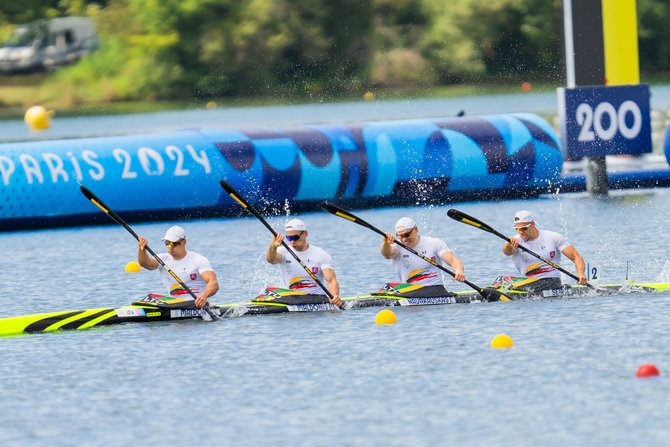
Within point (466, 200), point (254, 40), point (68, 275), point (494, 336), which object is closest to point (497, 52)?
point (254, 40)

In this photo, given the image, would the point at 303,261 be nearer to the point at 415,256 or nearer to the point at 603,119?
the point at 415,256

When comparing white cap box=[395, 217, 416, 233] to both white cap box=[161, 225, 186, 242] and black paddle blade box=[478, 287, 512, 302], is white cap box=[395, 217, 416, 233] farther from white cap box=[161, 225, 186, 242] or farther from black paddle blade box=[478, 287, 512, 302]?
white cap box=[161, 225, 186, 242]

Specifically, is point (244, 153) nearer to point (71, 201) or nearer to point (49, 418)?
point (71, 201)

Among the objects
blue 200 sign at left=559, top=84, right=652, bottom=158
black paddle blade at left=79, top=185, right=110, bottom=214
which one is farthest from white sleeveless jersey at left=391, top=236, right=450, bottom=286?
blue 200 sign at left=559, top=84, right=652, bottom=158

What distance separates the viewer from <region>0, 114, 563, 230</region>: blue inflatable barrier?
28.1 m

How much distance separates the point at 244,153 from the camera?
2881cm

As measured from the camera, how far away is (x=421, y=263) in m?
17.8

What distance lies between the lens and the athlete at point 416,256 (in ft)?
58.2

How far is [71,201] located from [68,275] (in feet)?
19.9

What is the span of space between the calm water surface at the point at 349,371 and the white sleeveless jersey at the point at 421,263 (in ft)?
1.55

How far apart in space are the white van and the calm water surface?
181ft

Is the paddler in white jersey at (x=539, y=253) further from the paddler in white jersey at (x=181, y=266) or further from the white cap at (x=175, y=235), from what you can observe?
the white cap at (x=175, y=235)

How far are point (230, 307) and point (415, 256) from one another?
257 cm

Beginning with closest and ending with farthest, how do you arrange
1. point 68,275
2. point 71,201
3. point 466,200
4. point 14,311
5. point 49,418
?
point 49,418 → point 14,311 → point 68,275 → point 71,201 → point 466,200
